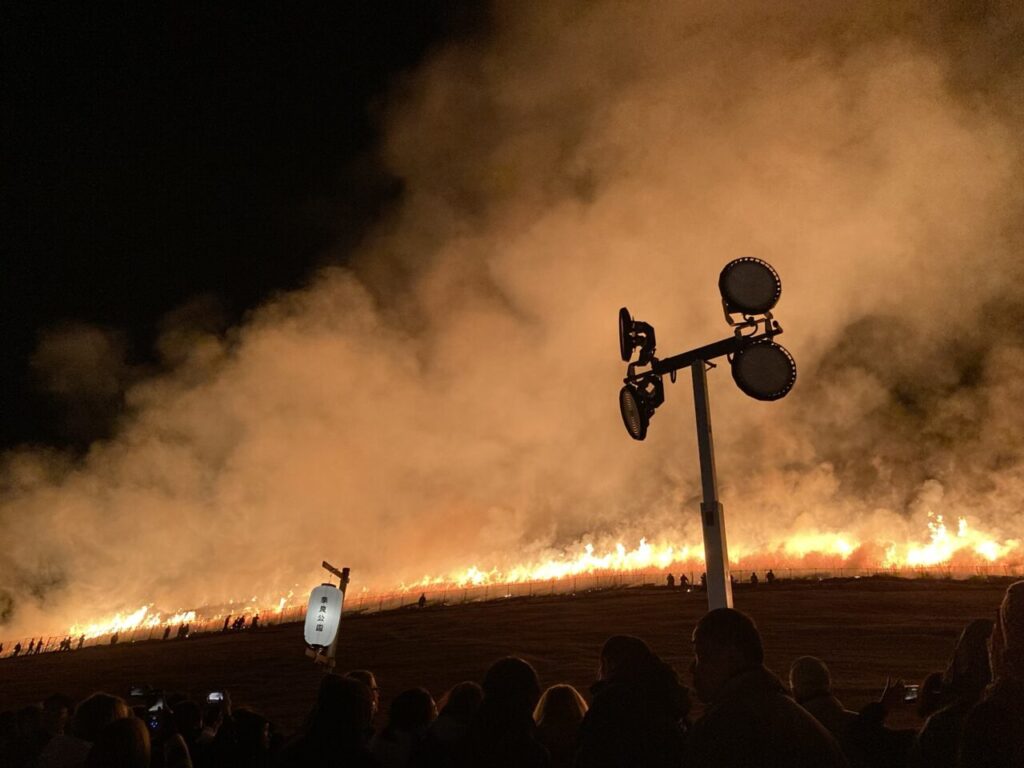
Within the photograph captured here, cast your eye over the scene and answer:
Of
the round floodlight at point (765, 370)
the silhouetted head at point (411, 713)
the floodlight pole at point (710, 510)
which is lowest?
the silhouetted head at point (411, 713)

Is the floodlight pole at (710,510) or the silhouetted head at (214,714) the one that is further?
the silhouetted head at (214,714)

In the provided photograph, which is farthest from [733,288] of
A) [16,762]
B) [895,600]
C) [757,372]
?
[895,600]

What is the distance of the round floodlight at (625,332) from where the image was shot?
19.9 ft

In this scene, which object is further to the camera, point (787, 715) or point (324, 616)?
point (324, 616)

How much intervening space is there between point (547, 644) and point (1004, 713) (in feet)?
90.4

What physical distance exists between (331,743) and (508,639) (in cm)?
2832

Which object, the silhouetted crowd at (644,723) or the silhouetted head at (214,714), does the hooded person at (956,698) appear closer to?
the silhouetted crowd at (644,723)

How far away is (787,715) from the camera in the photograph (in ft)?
7.21

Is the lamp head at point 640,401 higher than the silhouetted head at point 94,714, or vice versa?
the lamp head at point 640,401

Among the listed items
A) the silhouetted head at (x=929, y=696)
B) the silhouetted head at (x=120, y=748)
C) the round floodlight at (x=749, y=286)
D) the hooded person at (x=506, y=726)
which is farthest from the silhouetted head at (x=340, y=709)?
the round floodlight at (x=749, y=286)

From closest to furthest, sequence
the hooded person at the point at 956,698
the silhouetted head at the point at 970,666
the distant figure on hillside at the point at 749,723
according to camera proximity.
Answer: the distant figure on hillside at the point at 749,723 < the hooded person at the point at 956,698 < the silhouetted head at the point at 970,666

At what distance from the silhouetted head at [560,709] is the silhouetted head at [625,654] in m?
0.49

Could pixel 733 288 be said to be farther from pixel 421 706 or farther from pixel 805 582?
pixel 805 582

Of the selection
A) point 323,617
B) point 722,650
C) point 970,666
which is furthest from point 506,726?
point 323,617
